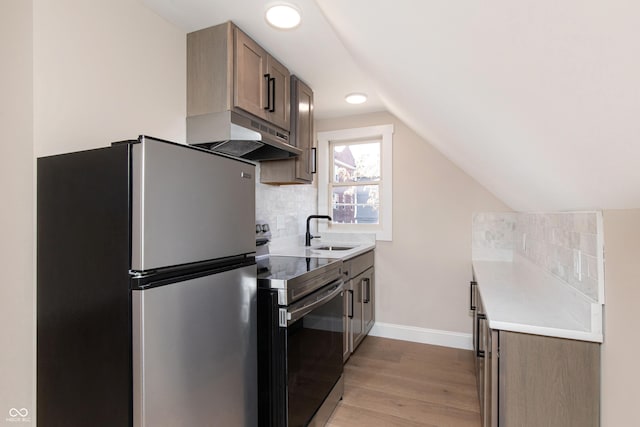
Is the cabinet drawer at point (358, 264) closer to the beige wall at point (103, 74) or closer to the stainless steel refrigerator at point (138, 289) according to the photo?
the stainless steel refrigerator at point (138, 289)

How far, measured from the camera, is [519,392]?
1189mm

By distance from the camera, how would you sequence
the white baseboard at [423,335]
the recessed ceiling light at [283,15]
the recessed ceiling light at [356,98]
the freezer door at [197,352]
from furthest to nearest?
the white baseboard at [423,335]
the recessed ceiling light at [356,98]
the recessed ceiling light at [283,15]
the freezer door at [197,352]

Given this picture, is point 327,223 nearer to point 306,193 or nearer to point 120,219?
point 306,193

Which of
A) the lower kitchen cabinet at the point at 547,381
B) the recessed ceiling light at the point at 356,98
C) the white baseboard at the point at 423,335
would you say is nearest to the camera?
the lower kitchen cabinet at the point at 547,381

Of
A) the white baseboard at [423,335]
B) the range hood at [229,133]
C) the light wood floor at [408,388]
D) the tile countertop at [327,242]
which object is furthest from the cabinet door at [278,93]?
the white baseboard at [423,335]

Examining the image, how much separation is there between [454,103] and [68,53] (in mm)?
1613

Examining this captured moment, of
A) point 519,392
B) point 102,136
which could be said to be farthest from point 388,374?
point 102,136

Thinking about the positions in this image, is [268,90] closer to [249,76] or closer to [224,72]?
[249,76]

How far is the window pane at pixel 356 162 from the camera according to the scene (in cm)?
347

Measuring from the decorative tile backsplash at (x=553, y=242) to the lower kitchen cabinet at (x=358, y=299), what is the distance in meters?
1.05

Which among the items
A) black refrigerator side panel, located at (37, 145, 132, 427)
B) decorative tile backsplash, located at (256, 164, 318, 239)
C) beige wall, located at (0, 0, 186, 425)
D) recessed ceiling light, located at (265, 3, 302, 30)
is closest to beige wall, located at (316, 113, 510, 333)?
decorative tile backsplash, located at (256, 164, 318, 239)

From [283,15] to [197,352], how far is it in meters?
1.72

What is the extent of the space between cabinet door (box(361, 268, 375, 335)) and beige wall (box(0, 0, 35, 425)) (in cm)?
233

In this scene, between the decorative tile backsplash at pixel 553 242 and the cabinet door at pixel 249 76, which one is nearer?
the decorative tile backsplash at pixel 553 242
